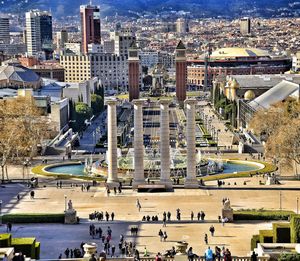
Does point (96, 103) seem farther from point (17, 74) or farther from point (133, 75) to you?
point (133, 75)

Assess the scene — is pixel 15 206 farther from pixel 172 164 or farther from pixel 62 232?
pixel 172 164

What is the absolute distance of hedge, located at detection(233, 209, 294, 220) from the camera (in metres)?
52.6

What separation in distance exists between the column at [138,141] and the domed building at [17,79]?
76.0 m

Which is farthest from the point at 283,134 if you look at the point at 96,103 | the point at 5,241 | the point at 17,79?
the point at 96,103

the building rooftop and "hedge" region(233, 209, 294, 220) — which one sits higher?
the building rooftop

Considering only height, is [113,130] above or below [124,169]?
above

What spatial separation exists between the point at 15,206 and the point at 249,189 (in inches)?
790

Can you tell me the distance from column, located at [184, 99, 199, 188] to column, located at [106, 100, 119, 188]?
612cm

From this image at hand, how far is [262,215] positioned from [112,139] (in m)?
19.6

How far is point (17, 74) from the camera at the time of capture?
147 m

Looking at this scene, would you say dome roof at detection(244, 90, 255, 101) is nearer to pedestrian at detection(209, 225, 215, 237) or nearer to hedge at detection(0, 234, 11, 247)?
pedestrian at detection(209, 225, 215, 237)

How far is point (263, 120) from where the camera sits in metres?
97.7

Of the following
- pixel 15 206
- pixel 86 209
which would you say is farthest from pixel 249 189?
pixel 15 206

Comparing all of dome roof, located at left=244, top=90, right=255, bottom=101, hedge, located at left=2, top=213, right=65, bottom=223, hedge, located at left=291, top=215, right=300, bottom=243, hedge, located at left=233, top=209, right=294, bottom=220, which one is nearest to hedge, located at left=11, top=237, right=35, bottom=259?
hedge, located at left=291, top=215, right=300, bottom=243
